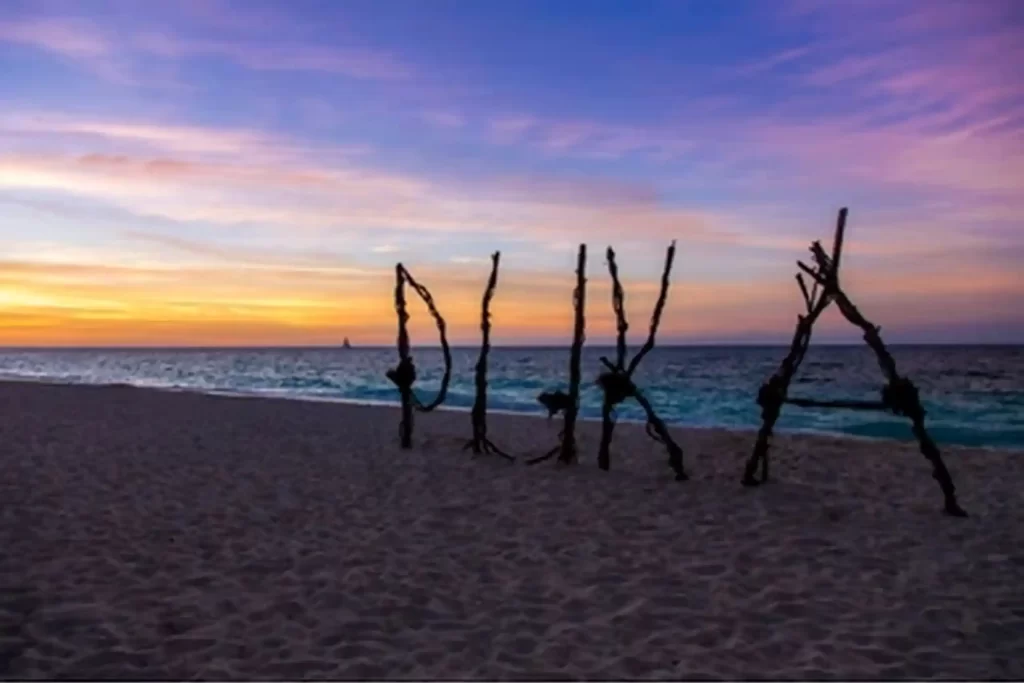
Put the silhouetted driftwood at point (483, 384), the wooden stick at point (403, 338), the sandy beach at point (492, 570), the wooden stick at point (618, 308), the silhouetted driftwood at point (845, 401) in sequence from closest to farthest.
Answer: the sandy beach at point (492, 570) < the silhouetted driftwood at point (845, 401) < the wooden stick at point (618, 308) < the silhouetted driftwood at point (483, 384) < the wooden stick at point (403, 338)

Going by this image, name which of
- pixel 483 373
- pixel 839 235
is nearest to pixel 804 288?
pixel 839 235

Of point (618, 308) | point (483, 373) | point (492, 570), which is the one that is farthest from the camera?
point (483, 373)

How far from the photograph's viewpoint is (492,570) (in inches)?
288

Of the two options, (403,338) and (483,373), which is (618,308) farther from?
(403,338)

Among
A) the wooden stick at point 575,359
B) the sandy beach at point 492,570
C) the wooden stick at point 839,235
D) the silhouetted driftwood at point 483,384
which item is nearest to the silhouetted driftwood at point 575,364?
the wooden stick at point 575,359

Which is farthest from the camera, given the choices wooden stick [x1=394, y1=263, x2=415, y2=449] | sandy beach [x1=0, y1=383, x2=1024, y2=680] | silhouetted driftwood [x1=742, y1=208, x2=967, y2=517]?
wooden stick [x1=394, y1=263, x2=415, y2=449]

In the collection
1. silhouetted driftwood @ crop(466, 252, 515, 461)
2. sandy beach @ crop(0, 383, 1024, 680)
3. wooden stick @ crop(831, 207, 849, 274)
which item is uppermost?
wooden stick @ crop(831, 207, 849, 274)

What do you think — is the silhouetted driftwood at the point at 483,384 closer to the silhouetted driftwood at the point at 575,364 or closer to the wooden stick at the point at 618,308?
the silhouetted driftwood at the point at 575,364

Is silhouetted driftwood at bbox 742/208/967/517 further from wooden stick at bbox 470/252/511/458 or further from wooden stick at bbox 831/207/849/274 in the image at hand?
wooden stick at bbox 470/252/511/458

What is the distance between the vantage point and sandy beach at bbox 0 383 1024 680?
213 inches

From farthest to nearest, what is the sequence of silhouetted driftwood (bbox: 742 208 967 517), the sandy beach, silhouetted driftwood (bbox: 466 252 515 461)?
silhouetted driftwood (bbox: 466 252 515 461) < silhouetted driftwood (bbox: 742 208 967 517) < the sandy beach

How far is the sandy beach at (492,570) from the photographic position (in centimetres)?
542

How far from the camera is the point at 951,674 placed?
5.23 metres

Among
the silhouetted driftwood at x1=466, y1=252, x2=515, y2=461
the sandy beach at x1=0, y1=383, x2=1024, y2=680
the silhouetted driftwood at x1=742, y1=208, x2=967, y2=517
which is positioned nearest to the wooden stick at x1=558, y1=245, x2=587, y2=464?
the sandy beach at x1=0, y1=383, x2=1024, y2=680
